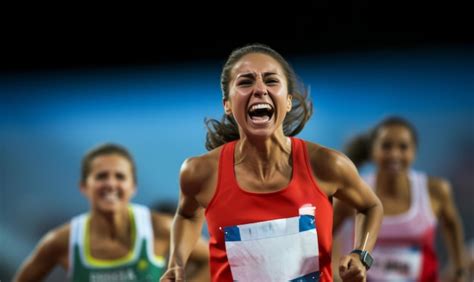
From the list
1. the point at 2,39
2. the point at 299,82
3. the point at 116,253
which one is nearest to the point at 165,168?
the point at 2,39

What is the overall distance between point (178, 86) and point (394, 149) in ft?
7.40

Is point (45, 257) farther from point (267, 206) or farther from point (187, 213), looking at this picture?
point (267, 206)

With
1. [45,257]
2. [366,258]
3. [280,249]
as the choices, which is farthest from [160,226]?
[366,258]

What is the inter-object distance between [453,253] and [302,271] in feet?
7.70

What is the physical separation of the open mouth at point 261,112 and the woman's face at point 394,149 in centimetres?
200

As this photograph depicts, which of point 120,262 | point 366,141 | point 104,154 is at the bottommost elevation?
point 120,262

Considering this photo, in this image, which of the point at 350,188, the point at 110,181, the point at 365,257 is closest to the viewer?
the point at 365,257

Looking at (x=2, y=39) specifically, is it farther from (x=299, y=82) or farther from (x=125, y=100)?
(x=299, y=82)

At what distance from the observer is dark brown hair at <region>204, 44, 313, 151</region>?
214 cm

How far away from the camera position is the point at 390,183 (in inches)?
156

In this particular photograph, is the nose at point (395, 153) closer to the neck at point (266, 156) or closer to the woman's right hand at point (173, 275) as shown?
the neck at point (266, 156)

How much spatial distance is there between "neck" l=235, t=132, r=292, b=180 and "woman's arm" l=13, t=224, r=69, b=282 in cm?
160

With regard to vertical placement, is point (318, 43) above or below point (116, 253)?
above

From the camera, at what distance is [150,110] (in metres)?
5.92
